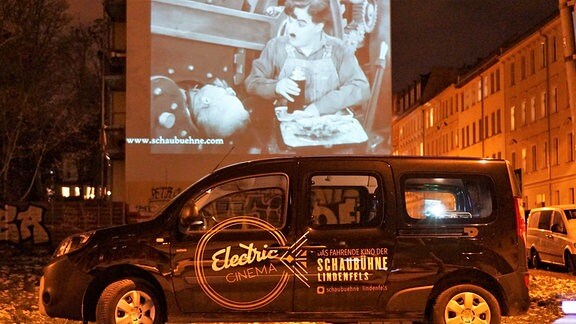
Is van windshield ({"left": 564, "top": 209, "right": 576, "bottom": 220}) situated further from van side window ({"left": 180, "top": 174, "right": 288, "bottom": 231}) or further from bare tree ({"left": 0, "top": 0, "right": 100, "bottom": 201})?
bare tree ({"left": 0, "top": 0, "right": 100, "bottom": 201})

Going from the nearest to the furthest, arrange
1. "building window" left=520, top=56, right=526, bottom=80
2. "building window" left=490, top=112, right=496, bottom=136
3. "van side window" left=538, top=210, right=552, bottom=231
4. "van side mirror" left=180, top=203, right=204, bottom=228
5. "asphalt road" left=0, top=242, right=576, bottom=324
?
"van side mirror" left=180, top=203, right=204, bottom=228 < "asphalt road" left=0, top=242, right=576, bottom=324 < "van side window" left=538, top=210, right=552, bottom=231 < "building window" left=520, top=56, right=526, bottom=80 < "building window" left=490, top=112, right=496, bottom=136

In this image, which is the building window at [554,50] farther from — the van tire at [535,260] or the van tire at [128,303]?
the van tire at [128,303]

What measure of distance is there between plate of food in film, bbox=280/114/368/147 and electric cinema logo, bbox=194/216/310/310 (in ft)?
64.1

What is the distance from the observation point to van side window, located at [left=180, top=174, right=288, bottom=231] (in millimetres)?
7855

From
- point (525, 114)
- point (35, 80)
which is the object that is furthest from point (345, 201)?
point (525, 114)

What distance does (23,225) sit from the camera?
104 ft

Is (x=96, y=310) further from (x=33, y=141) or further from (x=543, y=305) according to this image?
(x=33, y=141)

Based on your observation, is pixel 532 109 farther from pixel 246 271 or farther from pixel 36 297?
pixel 246 271

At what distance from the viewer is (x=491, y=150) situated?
55531 millimetres

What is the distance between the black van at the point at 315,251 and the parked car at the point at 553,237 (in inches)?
437

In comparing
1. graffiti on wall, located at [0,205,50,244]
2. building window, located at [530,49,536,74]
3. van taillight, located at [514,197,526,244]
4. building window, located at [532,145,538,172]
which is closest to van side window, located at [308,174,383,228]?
van taillight, located at [514,197,526,244]

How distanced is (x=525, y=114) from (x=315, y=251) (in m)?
43.4

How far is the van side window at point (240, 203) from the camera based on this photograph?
7.86m

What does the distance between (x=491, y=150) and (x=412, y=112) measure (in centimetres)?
2703
